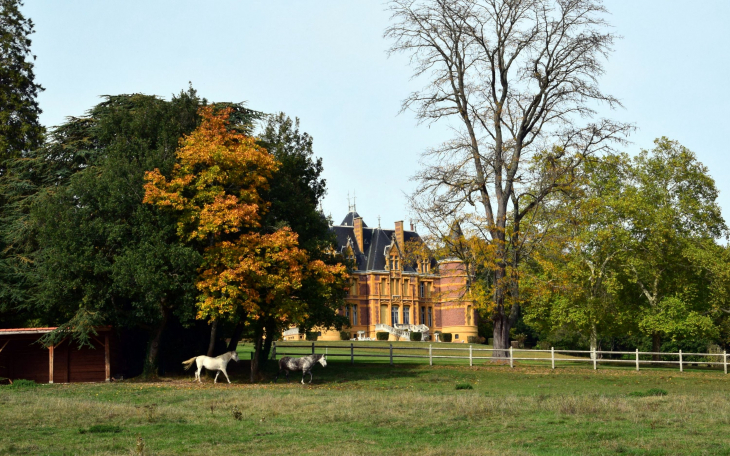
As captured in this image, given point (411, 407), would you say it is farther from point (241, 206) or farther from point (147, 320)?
point (147, 320)

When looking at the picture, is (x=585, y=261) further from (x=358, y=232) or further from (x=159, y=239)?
(x=358, y=232)

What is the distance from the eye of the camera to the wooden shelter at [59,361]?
28188 millimetres

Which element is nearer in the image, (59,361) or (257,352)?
(59,361)

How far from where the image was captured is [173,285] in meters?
25.7

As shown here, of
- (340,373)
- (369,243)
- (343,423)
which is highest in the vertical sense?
(369,243)

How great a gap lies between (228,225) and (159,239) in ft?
8.55

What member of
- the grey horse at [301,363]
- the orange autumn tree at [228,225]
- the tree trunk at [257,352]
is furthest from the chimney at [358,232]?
the orange autumn tree at [228,225]

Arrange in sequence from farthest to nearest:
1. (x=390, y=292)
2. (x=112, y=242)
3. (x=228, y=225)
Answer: (x=390, y=292) < (x=112, y=242) < (x=228, y=225)

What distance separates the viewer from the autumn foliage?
25.7 metres

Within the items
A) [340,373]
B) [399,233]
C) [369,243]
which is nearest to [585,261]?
[340,373]

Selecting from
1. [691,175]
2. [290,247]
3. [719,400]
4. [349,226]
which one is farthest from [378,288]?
[719,400]

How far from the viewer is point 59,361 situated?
1117 inches

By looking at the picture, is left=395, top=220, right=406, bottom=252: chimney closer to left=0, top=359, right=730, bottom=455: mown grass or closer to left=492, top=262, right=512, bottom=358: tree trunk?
left=492, top=262, right=512, bottom=358: tree trunk

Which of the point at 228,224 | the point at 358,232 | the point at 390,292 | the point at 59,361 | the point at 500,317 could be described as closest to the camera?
the point at 228,224
